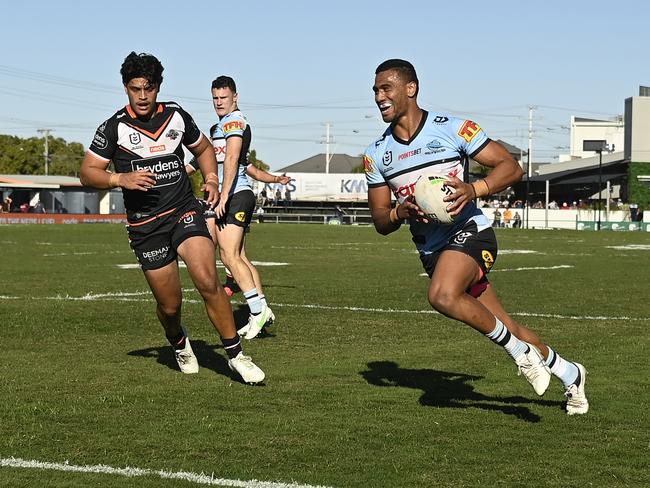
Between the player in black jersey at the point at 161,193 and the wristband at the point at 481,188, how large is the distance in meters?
2.23

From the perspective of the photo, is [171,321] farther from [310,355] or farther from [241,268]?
[241,268]

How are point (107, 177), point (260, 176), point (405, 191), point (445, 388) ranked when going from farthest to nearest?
point (260, 176)
point (107, 177)
point (445, 388)
point (405, 191)

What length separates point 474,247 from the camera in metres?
7.74

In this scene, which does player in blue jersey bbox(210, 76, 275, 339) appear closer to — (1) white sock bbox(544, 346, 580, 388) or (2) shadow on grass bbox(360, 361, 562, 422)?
(2) shadow on grass bbox(360, 361, 562, 422)

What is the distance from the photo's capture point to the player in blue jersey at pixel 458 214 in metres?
7.50

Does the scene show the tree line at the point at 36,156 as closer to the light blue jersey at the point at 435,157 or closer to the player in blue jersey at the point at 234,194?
the player in blue jersey at the point at 234,194

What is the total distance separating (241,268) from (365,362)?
9.09 ft

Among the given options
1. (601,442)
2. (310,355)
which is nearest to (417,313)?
(310,355)

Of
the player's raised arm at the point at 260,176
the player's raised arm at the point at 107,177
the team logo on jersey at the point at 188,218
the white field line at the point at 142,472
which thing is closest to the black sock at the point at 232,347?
the team logo on jersey at the point at 188,218

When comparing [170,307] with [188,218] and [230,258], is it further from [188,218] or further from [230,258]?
[230,258]

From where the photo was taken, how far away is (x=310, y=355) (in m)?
10.4

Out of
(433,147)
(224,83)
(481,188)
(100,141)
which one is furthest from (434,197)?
(224,83)

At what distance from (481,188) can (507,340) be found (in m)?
0.98

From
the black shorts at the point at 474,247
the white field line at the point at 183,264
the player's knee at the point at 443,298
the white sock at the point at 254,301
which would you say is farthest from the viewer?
the white field line at the point at 183,264
